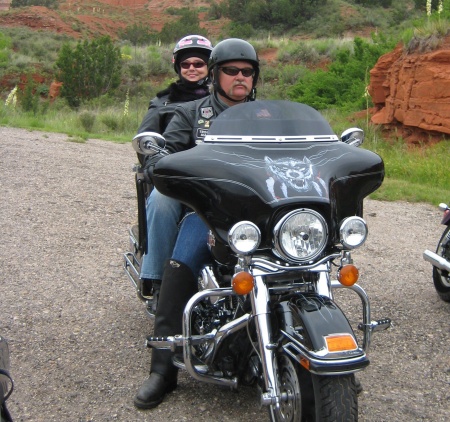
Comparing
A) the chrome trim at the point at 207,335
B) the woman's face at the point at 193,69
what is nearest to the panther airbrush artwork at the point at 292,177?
the chrome trim at the point at 207,335

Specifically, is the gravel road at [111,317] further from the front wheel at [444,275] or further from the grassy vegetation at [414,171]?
the grassy vegetation at [414,171]

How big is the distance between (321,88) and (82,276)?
13.8 metres

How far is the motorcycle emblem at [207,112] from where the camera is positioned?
3.76m

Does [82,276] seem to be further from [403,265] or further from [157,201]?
[403,265]

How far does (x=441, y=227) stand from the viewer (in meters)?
7.38

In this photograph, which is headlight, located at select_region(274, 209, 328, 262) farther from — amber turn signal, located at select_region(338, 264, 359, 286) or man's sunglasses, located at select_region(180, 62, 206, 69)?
man's sunglasses, located at select_region(180, 62, 206, 69)

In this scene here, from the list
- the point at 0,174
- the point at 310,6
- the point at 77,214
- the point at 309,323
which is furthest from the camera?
the point at 310,6

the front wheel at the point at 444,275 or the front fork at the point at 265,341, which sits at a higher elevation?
the front fork at the point at 265,341

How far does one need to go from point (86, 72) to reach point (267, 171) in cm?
2252

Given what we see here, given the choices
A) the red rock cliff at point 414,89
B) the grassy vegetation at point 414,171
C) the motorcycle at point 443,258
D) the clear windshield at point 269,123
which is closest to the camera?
the clear windshield at point 269,123

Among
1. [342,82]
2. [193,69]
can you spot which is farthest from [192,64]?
[342,82]

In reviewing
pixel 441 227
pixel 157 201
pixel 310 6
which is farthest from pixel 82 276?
pixel 310 6

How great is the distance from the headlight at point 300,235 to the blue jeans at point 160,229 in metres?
1.06

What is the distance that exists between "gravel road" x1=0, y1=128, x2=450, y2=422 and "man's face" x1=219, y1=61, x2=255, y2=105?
151 cm
